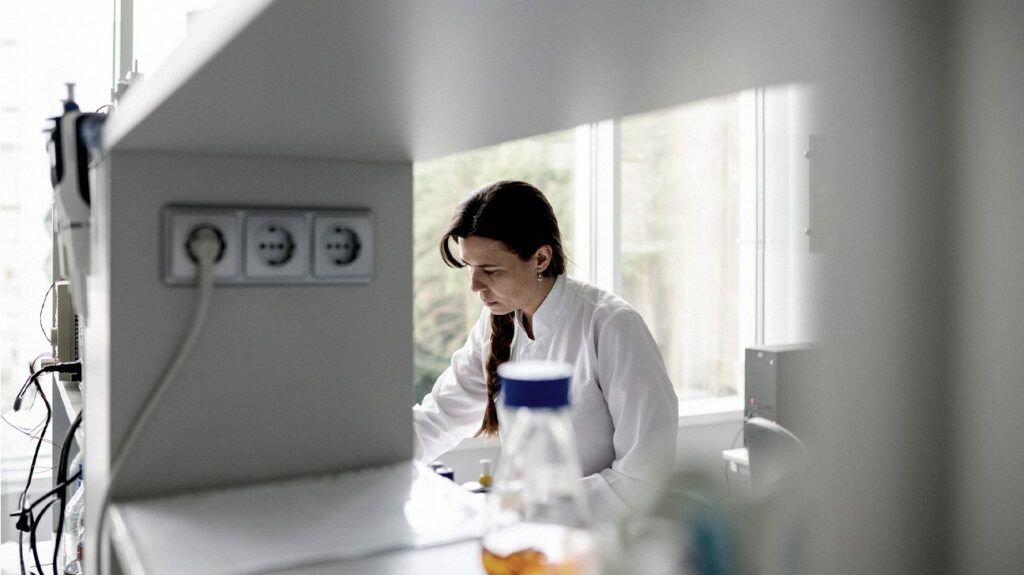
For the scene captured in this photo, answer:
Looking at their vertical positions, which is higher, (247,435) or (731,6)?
(731,6)

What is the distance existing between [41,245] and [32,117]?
376 millimetres

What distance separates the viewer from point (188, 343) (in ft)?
2.16

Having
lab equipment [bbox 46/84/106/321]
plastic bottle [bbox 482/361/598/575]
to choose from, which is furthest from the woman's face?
plastic bottle [bbox 482/361/598/575]

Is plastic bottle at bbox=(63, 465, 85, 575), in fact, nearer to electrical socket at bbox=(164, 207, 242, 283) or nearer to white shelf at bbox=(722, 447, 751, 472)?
electrical socket at bbox=(164, 207, 242, 283)

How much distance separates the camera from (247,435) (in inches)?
28.1

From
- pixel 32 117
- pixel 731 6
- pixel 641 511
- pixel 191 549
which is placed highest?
pixel 32 117

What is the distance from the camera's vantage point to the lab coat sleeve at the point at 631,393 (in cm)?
171

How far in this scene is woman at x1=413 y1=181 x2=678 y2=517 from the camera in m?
1.75

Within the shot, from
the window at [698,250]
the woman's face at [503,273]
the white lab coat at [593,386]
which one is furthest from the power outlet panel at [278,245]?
the window at [698,250]

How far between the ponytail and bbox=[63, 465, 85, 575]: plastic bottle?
0.87m

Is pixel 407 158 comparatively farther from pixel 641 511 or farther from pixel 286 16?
pixel 641 511

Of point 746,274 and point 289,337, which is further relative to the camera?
point 746,274

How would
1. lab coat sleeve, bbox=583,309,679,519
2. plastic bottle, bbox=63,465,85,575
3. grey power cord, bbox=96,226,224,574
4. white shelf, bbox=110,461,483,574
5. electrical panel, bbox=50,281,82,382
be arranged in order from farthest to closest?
lab coat sleeve, bbox=583,309,679,519
electrical panel, bbox=50,281,82,382
plastic bottle, bbox=63,465,85,575
grey power cord, bbox=96,226,224,574
white shelf, bbox=110,461,483,574

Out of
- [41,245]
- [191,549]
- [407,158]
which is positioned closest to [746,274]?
[41,245]
